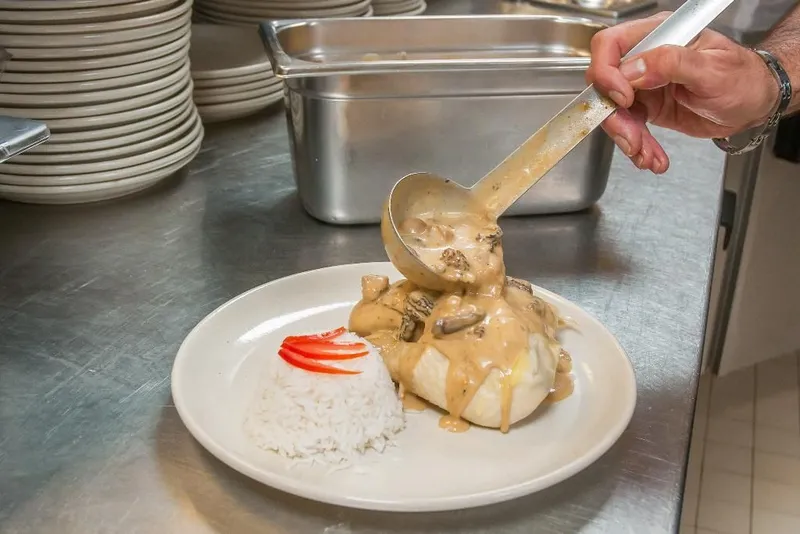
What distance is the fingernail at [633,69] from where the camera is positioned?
3.74 feet

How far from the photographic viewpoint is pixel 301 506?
94 centimetres

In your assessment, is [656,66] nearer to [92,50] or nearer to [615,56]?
[615,56]

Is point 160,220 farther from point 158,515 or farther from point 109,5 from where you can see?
point 158,515

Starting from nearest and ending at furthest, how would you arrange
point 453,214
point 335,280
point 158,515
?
point 158,515 → point 453,214 → point 335,280

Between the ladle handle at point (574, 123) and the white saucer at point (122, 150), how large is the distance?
2.52ft

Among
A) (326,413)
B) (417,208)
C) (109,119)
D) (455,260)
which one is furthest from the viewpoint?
(109,119)

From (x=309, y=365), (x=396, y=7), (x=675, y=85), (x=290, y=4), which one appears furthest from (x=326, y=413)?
(x=396, y=7)

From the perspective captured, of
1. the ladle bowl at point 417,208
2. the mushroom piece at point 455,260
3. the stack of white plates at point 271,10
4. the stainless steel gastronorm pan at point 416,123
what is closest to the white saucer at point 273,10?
the stack of white plates at point 271,10

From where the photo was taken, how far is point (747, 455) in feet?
9.17

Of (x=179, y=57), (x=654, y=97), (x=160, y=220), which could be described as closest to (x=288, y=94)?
(x=179, y=57)

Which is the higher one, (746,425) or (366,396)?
(366,396)

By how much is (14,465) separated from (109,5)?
84 centimetres

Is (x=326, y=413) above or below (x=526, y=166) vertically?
below

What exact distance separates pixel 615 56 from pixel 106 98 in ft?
2.99
